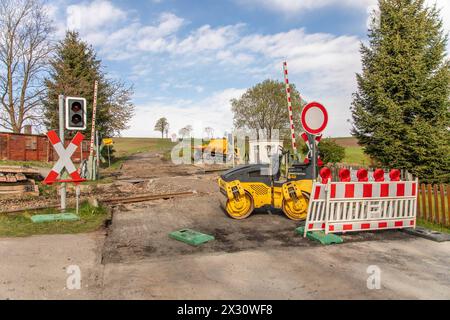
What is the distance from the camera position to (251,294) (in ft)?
12.3

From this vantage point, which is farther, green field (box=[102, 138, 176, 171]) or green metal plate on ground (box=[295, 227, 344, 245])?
green field (box=[102, 138, 176, 171])

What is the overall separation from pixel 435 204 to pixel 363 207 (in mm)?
3320

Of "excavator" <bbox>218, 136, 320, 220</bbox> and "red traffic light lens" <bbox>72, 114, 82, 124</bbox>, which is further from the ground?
"red traffic light lens" <bbox>72, 114, 82, 124</bbox>

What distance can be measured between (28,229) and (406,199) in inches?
320

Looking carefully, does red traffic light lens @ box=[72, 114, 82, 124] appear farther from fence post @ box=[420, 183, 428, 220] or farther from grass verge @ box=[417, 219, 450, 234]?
fence post @ box=[420, 183, 428, 220]

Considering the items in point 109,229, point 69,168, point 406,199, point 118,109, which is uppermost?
point 118,109

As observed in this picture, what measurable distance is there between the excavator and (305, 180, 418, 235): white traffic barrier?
3.39ft

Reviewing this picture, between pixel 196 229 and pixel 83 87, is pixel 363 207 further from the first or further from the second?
pixel 83 87

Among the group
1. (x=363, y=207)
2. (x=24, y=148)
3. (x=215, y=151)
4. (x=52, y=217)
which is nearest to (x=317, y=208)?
(x=363, y=207)

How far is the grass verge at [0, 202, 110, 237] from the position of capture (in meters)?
6.44

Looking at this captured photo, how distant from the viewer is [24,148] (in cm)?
2411

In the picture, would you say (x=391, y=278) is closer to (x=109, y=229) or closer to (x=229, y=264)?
(x=229, y=264)

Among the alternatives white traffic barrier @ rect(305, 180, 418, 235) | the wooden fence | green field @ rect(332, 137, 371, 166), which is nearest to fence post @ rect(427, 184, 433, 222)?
the wooden fence

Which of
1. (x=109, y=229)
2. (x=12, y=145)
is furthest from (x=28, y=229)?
(x=12, y=145)
